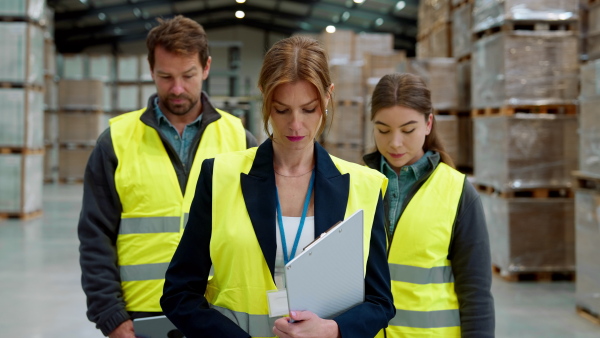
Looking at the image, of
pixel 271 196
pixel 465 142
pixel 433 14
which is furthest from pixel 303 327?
pixel 433 14

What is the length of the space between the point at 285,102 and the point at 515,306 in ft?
16.1

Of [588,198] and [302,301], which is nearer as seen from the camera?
[302,301]

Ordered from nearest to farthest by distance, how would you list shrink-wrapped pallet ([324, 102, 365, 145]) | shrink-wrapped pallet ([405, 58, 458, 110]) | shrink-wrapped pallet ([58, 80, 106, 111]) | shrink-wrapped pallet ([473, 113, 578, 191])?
shrink-wrapped pallet ([473, 113, 578, 191]) → shrink-wrapped pallet ([405, 58, 458, 110]) → shrink-wrapped pallet ([324, 102, 365, 145]) → shrink-wrapped pallet ([58, 80, 106, 111])

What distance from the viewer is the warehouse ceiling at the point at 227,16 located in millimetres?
22156

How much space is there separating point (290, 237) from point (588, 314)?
15.5 ft

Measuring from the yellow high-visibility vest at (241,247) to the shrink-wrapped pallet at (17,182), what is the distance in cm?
983

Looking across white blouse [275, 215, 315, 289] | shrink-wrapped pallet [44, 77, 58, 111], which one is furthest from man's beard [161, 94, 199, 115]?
shrink-wrapped pallet [44, 77, 58, 111]

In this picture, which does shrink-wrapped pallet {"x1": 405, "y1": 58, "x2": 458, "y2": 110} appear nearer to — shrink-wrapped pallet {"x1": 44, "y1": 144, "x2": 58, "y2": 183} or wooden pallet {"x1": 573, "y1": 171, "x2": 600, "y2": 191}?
wooden pallet {"x1": 573, "y1": 171, "x2": 600, "y2": 191}

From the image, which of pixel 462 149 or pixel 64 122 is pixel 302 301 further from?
pixel 64 122

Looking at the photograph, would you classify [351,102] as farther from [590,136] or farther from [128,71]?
[128,71]

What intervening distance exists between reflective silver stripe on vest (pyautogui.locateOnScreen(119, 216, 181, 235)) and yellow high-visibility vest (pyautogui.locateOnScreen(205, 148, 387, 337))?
82 cm

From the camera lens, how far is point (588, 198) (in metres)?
5.32

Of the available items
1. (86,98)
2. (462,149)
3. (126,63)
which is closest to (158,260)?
(462,149)

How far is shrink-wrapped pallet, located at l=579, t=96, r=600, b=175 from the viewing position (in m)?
5.27
